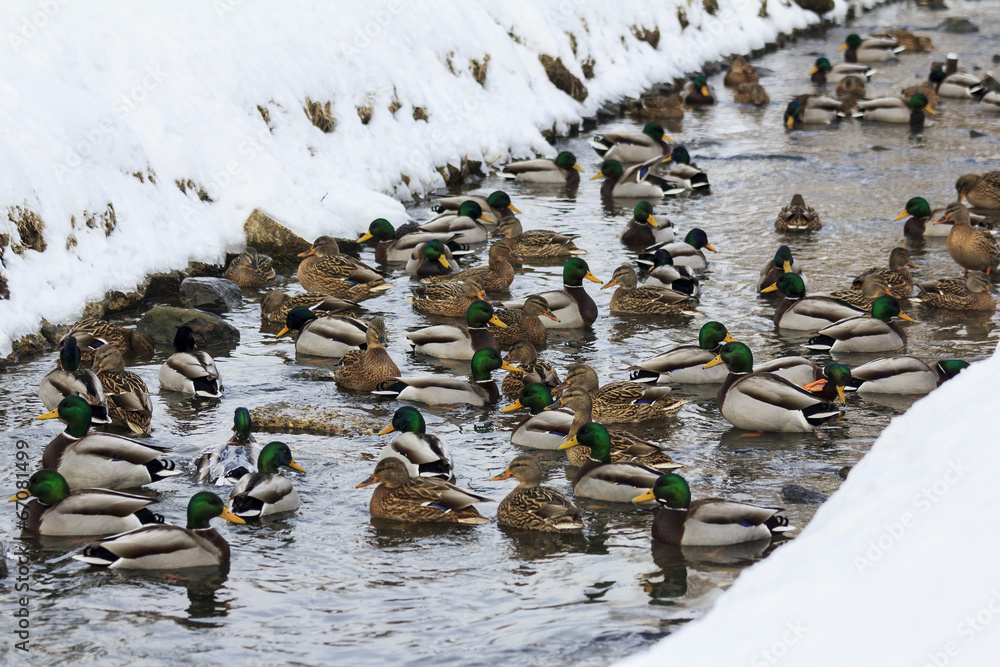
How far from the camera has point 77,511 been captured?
26.1 ft

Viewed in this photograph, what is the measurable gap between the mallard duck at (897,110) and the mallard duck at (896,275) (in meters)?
10.2

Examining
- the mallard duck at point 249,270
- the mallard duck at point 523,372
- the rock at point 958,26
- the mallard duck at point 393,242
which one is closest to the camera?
the mallard duck at point 523,372

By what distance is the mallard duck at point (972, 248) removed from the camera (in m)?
14.3

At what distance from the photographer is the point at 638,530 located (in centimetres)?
820

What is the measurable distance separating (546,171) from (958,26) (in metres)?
20.5

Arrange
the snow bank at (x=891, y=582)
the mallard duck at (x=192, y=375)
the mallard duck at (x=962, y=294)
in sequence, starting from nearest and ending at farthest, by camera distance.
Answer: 1. the snow bank at (x=891, y=582)
2. the mallard duck at (x=192, y=375)
3. the mallard duck at (x=962, y=294)

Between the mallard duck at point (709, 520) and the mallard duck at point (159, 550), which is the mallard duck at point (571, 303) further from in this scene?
the mallard duck at point (159, 550)

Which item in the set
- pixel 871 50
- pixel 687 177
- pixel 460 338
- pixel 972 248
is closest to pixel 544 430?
pixel 460 338

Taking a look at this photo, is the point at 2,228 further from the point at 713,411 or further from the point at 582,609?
the point at 582,609

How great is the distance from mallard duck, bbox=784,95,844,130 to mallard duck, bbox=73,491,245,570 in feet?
58.3

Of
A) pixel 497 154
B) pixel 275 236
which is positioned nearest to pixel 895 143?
pixel 497 154
